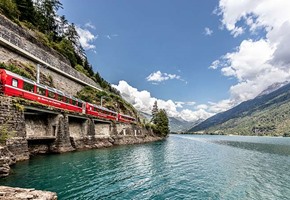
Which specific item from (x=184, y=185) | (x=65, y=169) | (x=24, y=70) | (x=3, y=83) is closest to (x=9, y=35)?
(x=24, y=70)

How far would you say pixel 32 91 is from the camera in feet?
76.4

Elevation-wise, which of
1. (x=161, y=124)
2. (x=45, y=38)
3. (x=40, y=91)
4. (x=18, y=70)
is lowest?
(x=161, y=124)

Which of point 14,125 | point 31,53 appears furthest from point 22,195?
point 31,53


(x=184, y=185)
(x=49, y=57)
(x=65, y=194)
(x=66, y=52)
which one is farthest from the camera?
(x=66, y=52)

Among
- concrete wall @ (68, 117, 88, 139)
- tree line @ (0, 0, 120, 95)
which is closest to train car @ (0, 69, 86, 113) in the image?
concrete wall @ (68, 117, 88, 139)

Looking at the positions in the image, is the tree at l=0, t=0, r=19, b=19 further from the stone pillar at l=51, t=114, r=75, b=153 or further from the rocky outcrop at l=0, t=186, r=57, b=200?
the rocky outcrop at l=0, t=186, r=57, b=200

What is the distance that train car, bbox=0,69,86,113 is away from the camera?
19.5 meters

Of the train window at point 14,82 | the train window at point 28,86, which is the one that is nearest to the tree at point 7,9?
the train window at point 28,86

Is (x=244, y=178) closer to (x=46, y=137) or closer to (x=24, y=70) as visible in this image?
(x=46, y=137)

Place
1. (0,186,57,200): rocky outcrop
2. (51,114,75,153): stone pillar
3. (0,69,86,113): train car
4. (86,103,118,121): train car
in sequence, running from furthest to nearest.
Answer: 1. (86,103,118,121): train car
2. (51,114,75,153): stone pillar
3. (0,69,86,113): train car
4. (0,186,57,200): rocky outcrop

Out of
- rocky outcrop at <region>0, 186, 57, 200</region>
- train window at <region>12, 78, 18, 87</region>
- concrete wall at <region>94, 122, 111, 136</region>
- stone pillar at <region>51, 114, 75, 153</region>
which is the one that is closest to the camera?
rocky outcrop at <region>0, 186, 57, 200</region>

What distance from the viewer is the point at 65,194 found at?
38.1ft

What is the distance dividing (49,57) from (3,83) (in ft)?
82.1

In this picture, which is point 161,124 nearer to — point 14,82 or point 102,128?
point 102,128
